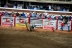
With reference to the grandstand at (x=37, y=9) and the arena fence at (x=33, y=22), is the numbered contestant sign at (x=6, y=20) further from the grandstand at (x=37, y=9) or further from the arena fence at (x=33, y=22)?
the grandstand at (x=37, y=9)

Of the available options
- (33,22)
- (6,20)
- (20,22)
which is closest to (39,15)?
(33,22)

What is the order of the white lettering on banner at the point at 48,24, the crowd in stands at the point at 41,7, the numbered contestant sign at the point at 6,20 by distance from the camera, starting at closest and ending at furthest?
the white lettering on banner at the point at 48,24, the numbered contestant sign at the point at 6,20, the crowd in stands at the point at 41,7

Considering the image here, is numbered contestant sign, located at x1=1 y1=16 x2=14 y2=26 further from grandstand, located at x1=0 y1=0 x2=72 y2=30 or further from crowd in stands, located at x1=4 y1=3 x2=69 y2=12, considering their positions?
crowd in stands, located at x1=4 y1=3 x2=69 y2=12

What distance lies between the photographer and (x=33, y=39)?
73.6 feet

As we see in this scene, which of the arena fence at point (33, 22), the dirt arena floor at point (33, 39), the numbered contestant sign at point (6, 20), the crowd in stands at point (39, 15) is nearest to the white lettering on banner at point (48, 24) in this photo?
the arena fence at point (33, 22)

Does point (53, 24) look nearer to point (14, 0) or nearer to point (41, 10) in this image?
point (41, 10)

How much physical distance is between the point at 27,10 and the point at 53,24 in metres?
5.09

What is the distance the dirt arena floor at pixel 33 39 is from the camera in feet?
67.1

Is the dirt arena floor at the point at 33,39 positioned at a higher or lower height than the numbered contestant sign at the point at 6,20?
lower

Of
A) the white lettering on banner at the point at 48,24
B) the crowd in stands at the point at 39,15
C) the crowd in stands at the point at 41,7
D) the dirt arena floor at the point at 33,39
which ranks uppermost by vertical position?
the crowd in stands at the point at 41,7

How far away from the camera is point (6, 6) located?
104 ft

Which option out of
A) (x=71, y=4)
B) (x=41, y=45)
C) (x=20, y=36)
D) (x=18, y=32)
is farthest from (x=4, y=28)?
(x=71, y=4)

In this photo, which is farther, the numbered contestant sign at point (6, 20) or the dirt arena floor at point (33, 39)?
the numbered contestant sign at point (6, 20)

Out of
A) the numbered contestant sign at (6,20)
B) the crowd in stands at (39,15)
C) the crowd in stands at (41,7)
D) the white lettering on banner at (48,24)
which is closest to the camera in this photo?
the white lettering on banner at (48,24)
